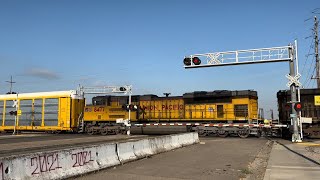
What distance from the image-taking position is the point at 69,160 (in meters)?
8.36

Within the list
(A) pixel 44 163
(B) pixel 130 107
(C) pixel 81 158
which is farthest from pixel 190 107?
(A) pixel 44 163

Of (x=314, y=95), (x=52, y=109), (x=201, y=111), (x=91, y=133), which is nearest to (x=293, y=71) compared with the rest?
(x=314, y=95)

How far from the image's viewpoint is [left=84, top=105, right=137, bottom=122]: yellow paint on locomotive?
105ft

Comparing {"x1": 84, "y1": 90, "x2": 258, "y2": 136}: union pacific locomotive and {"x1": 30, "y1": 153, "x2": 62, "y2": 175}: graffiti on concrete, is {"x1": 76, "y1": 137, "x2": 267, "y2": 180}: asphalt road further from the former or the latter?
{"x1": 84, "y1": 90, "x2": 258, "y2": 136}: union pacific locomotive

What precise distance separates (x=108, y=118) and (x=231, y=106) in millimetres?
12206

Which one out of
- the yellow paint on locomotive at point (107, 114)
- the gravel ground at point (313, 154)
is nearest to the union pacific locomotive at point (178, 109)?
the yellow paint on locomotive at point (107, 114)

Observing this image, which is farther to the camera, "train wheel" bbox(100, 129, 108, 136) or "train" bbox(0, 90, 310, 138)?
"train wheel" bbox(100, 129, 108, 136)

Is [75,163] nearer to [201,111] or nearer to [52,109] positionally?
[201,111]

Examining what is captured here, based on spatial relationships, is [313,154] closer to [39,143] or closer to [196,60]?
[196,60]

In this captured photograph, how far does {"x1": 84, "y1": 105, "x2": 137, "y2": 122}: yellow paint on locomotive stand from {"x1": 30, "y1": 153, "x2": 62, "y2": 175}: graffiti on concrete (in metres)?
24.0

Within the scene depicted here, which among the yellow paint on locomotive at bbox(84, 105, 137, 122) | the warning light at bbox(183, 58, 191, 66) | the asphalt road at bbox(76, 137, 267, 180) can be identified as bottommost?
the asphalt road at bbox(76, 137, 267, 180)

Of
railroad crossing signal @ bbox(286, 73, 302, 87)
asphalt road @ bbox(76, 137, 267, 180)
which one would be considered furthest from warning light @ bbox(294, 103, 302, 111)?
asphalt road @ bbox(76, 137, 267, 180)

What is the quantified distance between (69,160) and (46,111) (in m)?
26.9

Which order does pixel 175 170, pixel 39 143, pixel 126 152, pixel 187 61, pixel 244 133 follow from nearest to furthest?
pixel 175 170 → pixel 126 152 → pixel 39 143 → pixel 187 61 → pixel 244 133
